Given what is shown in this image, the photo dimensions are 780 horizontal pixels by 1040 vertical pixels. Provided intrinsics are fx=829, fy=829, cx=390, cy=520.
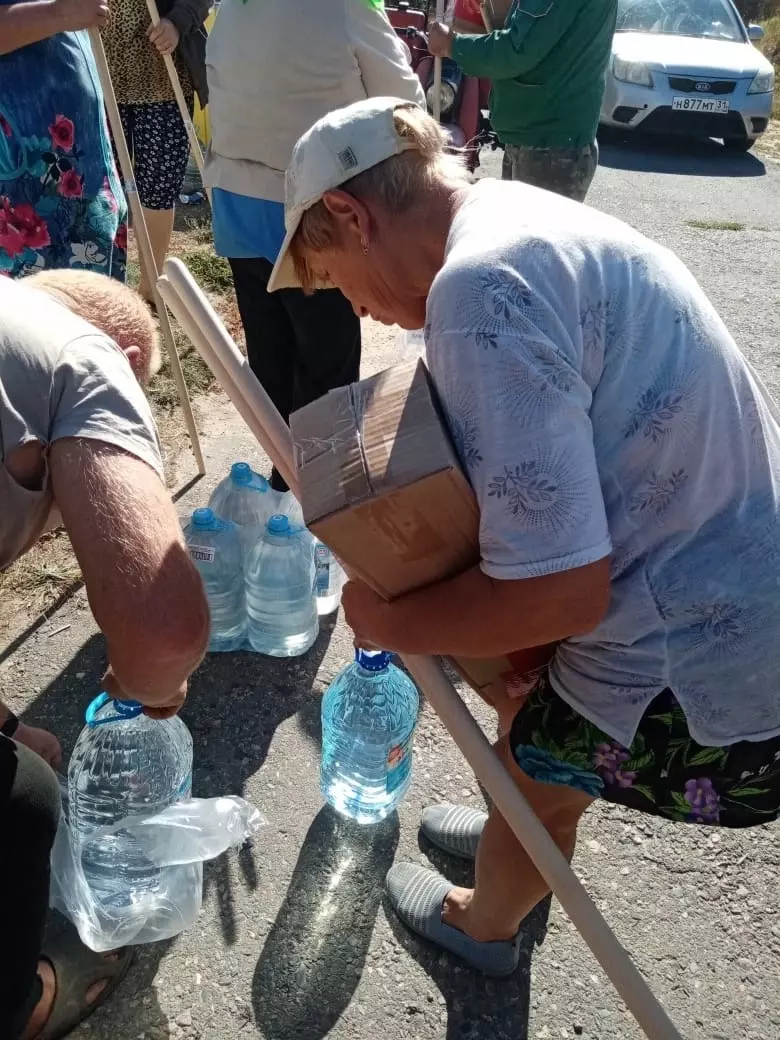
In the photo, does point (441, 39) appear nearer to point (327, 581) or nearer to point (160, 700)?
point (327, 581)

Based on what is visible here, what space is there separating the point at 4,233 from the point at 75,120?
464 mm

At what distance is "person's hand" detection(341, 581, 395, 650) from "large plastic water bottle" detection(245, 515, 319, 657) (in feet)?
4.58

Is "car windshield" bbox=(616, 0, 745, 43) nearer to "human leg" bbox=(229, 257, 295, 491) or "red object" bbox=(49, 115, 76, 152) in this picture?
"human leg" bbox=(229, 257, 295, 491)

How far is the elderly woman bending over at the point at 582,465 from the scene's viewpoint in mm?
1104

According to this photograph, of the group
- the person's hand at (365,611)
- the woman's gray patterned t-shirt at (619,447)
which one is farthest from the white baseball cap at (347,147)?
the person's hand at (365,611)

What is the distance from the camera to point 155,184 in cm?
420

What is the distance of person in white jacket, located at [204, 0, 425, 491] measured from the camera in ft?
7.98

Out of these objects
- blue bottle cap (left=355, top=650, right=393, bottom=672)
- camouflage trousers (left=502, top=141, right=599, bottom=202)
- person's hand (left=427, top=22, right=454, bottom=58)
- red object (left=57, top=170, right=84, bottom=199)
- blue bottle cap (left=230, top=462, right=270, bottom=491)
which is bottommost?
blue bottle cap (left=355, top=650, right=393, bottom=672)

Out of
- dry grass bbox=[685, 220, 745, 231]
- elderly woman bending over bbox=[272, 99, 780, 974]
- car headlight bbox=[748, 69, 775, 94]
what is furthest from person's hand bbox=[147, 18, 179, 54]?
car headlight bbox=[748, 69, 775, 94]

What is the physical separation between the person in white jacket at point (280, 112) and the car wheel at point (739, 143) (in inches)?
367

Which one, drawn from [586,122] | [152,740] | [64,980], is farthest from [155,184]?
[64,980]

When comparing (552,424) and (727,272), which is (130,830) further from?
(727,272)

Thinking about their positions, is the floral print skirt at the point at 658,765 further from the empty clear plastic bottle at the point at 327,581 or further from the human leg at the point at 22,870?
the empty clear plastic bottle at the point at 327,581

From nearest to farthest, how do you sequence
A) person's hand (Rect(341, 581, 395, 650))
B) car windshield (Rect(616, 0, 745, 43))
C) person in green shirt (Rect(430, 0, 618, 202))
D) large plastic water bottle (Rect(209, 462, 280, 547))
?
person's hand (Rect(341, 581, 395, 650)) < large plastic water bottle (Rect(209, 462, 280, 547)) < person in green shirt (Rect(430, 0, 618, 202)) < car windshield (Rect(616, 0, 745, 43))
